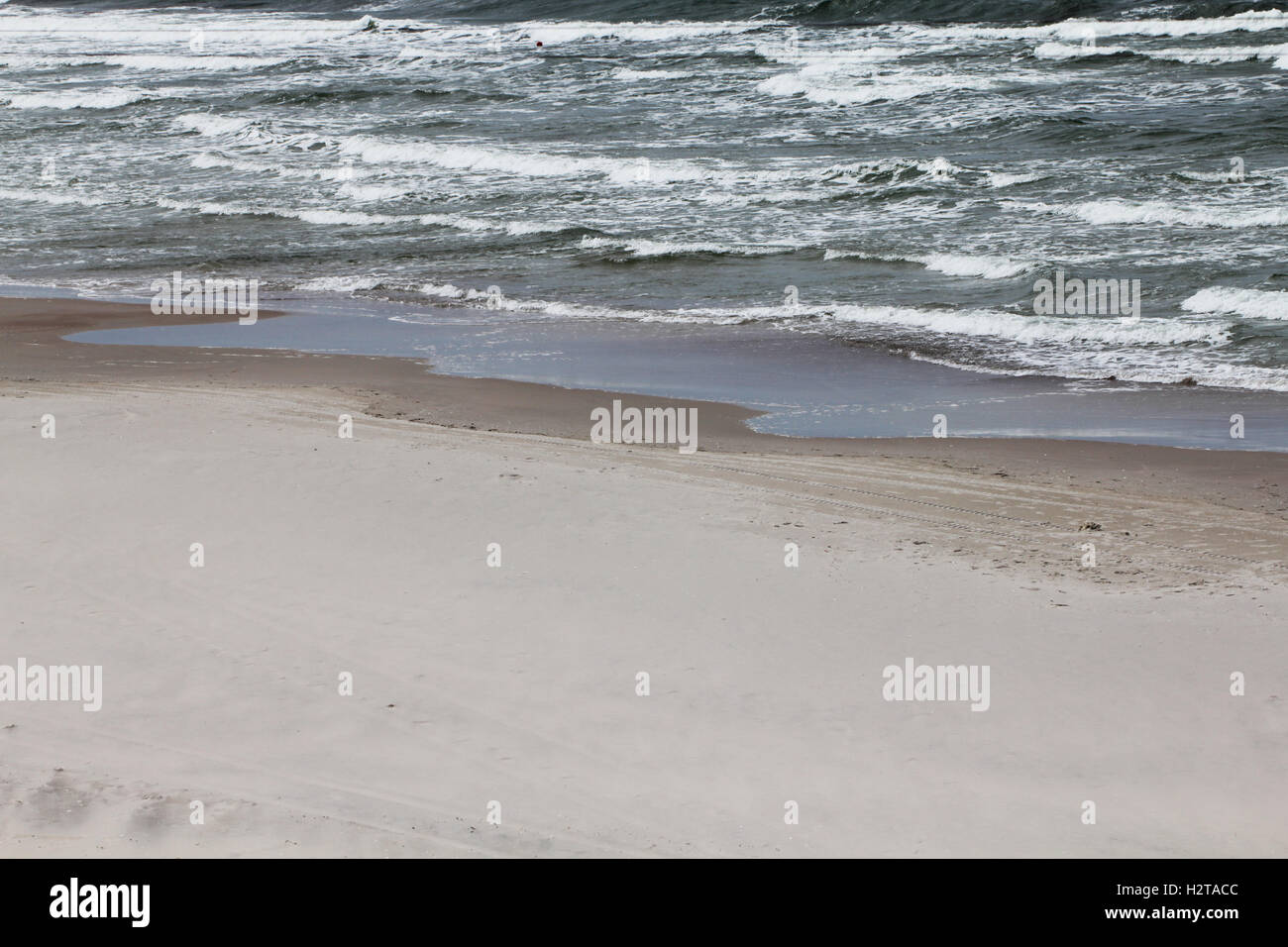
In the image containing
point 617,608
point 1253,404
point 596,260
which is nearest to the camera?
point 617,608

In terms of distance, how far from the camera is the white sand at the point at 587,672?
4641 millimetres

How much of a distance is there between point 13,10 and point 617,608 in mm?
68162

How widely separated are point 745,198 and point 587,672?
49.2 ft

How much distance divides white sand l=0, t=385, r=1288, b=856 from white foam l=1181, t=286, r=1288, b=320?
231 inches

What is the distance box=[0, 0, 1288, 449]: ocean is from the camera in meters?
12.7

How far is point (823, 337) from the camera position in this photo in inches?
510

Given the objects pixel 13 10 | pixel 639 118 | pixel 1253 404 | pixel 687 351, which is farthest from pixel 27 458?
pixel 13 10

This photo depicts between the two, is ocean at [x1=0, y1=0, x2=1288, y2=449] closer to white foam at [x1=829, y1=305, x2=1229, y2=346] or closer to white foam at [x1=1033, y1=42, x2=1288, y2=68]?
white foam at [x1=829, y1=305, x2=1229, y2=346]

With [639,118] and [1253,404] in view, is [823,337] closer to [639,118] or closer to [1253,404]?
[1253,404]

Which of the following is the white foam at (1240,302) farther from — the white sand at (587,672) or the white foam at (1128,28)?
the white foam at (1128,28)

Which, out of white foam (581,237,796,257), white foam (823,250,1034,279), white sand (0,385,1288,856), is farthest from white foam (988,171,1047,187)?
white sand (0,385,1288,856)

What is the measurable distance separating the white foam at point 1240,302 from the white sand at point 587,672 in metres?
5.88

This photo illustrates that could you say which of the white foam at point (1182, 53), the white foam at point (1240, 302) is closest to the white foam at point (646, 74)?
the white foam at point (1182, 53)
